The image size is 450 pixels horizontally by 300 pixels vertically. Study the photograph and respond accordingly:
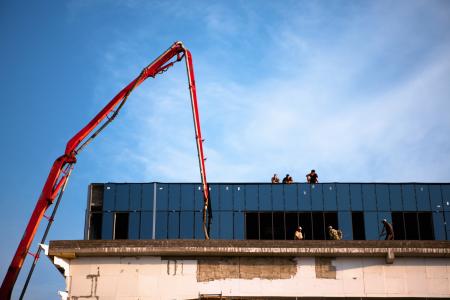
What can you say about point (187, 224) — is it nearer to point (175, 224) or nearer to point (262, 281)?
point (175, 224)

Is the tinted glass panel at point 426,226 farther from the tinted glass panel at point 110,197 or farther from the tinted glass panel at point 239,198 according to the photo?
the tinted glass panel at point 110,197

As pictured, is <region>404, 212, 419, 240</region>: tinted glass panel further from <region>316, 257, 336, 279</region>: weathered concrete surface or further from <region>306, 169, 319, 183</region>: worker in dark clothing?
<region>316, 257, 336, 279</region>: weathered concrete surface

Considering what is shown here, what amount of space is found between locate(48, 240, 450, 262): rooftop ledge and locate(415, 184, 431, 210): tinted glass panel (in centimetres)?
2112

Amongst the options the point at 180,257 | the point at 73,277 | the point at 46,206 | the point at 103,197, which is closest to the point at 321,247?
the point at 180,257

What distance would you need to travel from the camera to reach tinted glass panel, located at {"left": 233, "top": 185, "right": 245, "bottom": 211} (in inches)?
1610

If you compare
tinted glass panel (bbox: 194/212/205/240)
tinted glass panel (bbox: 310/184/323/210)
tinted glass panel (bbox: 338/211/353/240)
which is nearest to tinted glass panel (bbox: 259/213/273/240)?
tinted glass panel (bbox: 310/184/323/210)

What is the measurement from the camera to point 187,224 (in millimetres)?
42094

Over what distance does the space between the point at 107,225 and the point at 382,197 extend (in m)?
19.8

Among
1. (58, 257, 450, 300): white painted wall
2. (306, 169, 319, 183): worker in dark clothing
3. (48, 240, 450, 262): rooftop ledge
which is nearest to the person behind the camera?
(58, 257, 450, 300): white painted wall

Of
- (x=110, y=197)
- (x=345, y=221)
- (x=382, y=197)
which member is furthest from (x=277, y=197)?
(x=110, y=197)

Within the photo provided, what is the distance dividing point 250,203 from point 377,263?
20.3 metres

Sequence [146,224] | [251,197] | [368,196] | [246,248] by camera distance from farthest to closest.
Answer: [146,224] → [251,197] → [368,196] → [246,248]

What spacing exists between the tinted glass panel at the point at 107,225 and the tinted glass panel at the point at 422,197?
2206 cm

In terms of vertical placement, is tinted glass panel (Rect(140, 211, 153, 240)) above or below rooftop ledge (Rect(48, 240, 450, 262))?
above
